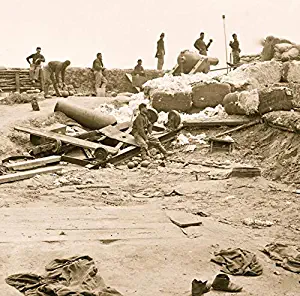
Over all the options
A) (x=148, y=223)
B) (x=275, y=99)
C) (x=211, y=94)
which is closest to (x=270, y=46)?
(x=211, y=94)

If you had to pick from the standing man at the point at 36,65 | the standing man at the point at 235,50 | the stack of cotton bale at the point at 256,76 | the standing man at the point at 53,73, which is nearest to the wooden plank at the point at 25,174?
the stack of cotton bale at the point at 256,76

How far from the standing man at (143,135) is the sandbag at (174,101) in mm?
2644

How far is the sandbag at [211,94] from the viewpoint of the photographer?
1404cm

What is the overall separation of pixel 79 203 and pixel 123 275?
9.99 ft

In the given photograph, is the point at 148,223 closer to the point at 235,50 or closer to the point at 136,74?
the point at 136,74

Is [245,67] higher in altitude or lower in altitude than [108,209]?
higher

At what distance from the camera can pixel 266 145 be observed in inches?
425

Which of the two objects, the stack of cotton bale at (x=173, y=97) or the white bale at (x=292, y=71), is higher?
the white bale at (x=292, y=71)

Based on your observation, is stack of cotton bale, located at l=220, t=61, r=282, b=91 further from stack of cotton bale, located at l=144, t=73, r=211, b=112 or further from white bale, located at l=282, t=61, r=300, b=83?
stack of cotton bale, located at l=144, t=73, r=211, b=112

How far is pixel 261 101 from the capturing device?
11.8m

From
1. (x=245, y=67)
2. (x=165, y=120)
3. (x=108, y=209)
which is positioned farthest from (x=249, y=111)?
(x=108, y=209)

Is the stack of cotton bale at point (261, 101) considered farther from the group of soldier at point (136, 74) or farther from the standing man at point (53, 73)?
the standing man at point (53, 73)

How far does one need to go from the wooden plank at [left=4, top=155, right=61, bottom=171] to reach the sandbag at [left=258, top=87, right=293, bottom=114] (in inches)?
199

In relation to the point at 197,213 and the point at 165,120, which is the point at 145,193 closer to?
the point at 197,213
